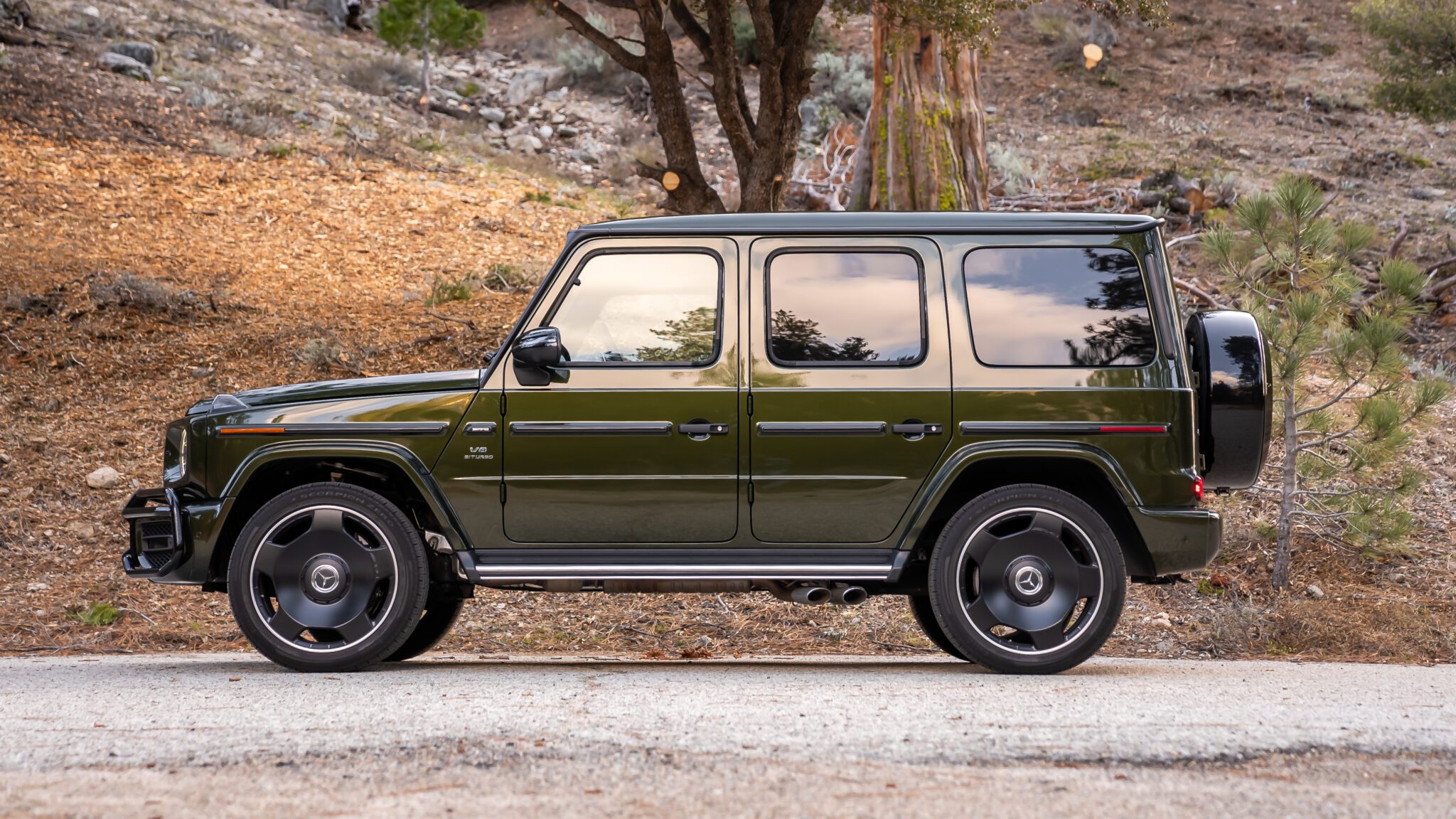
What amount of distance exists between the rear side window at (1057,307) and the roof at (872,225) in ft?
0.33

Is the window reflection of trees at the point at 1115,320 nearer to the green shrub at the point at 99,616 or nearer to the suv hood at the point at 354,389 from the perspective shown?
the suv hood at the point at 354,389

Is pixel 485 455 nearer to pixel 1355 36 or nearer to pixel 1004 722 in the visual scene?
pixel 1004 722

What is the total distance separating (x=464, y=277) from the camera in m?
14.2

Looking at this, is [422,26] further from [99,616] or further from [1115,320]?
[1115,320]

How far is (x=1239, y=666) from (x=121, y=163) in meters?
13.9

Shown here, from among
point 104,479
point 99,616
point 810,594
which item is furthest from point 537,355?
point 104,479

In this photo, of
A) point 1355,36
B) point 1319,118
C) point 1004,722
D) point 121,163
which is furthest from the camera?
point 1355,36

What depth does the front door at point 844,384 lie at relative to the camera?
5.88 meters

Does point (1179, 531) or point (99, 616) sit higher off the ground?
point (1179, 531)

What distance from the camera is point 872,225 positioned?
19.7 feet

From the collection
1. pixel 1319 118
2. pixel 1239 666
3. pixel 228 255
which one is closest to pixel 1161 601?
pixel 1239 666

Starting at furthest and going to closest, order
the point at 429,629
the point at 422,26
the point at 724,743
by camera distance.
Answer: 1. the point at 422,26
2. the point at 429,629
3. the point at 724,743

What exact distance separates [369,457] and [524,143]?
1878 centimetres

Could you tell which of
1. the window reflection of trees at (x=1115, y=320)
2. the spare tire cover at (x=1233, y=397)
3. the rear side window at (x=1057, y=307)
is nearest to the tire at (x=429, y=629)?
the rear side window at (x=1057, y=307)
